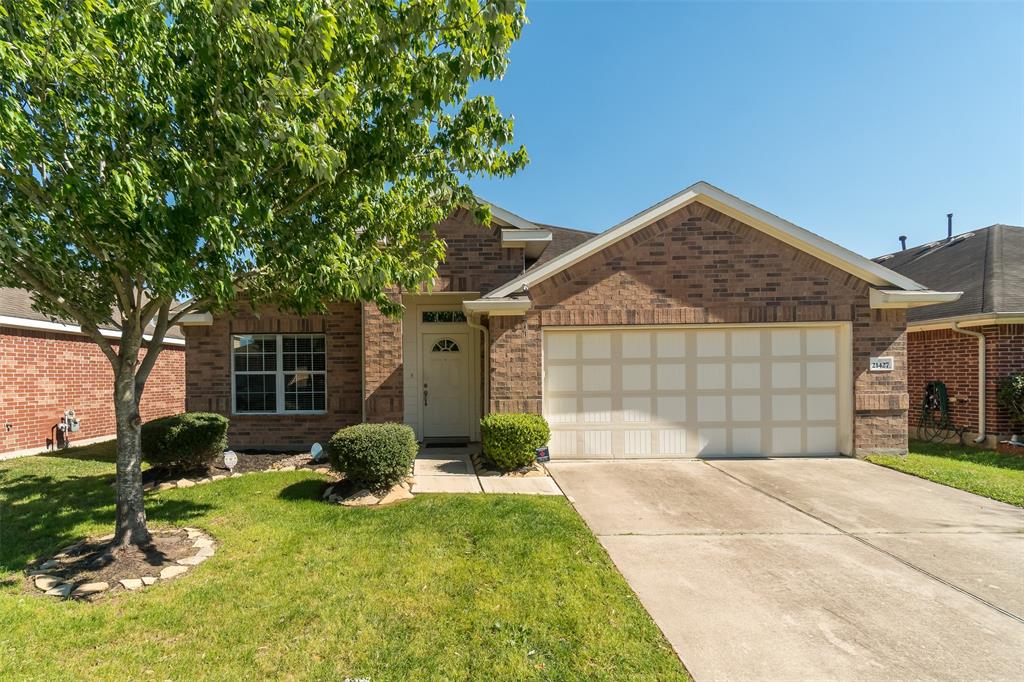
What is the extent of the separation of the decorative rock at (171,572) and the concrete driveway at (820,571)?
4.19 meters

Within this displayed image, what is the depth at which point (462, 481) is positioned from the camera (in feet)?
23.7

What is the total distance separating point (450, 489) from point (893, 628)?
5067 millimetres

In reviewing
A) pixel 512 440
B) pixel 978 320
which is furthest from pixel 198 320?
pixel 978 320

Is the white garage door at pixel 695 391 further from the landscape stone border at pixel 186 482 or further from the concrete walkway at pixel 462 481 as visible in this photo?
the landscape stone border at pixel 186 482

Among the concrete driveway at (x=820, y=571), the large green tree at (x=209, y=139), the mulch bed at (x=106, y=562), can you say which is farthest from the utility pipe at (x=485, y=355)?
the mulch bed at (x=106, y=562)

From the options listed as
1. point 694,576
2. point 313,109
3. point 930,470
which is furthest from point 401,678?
point 930,470

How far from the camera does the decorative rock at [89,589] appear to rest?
3.95m

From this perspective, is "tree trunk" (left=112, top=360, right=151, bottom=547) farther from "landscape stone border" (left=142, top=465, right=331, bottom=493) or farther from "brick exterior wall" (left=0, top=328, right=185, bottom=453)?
"brick exterior wall" (left=0, top=328, right=185, bottom=453)

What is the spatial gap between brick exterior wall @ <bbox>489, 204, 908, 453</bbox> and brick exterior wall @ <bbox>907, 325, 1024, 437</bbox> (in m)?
2.68

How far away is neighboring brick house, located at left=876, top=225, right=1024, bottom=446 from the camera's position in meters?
9.30

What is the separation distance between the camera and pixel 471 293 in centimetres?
970

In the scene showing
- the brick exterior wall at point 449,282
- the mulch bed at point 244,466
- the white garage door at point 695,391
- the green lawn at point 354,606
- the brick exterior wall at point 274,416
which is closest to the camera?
the green lawn at point 354,606

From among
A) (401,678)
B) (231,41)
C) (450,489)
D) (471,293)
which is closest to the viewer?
(401,678)

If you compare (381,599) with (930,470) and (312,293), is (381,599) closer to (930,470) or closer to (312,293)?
(312,293)
